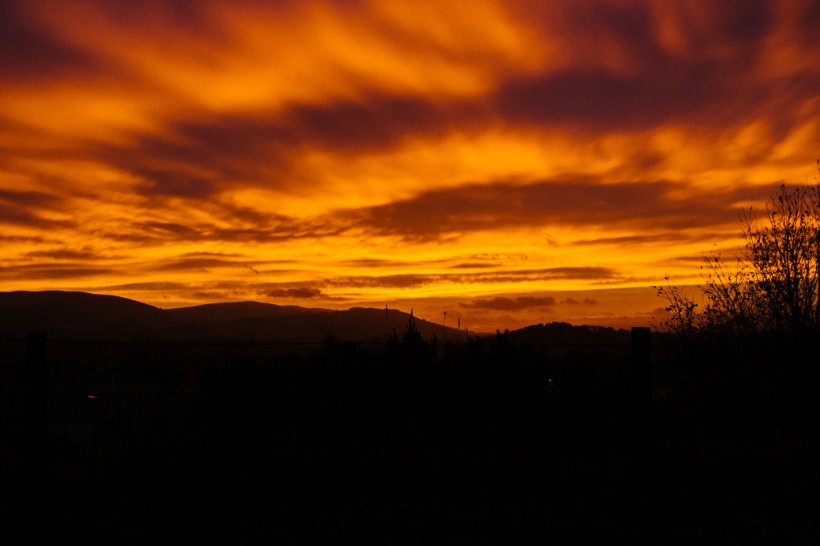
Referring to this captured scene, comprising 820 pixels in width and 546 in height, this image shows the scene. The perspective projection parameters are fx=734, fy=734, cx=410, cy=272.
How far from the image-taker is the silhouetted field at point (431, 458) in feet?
25.3

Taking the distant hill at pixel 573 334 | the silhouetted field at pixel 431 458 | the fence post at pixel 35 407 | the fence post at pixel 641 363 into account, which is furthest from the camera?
the distant hill at pixel 573 334

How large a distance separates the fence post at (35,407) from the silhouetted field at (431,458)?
113 millimetres

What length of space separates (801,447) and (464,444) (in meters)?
5.71

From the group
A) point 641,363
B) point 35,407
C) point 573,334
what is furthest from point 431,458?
point 573,334

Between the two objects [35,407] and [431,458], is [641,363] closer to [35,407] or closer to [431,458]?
[431,458]

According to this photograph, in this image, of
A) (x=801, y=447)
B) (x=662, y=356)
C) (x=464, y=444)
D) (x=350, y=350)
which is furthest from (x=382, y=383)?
(x=662, y=356)

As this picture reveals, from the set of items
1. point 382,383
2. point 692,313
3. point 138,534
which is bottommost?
point 138,534

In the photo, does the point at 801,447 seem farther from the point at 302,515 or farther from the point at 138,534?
the point at 138,534

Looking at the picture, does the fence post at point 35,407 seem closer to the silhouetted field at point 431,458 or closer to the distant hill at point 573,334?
the silhouetted field at point 431,458

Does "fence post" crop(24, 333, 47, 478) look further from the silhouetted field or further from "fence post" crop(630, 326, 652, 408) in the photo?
"fence post" crop(630, 326, 652, 408)

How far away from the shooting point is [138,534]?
7219 mm

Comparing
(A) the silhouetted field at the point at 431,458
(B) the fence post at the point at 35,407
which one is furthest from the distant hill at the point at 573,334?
(B) the fence post at the point at 35,407

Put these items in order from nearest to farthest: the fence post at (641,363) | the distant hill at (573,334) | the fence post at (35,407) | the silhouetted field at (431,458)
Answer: the silhouetted field at (431,458) → the fence post at (35,407) → the fence post at (641,363) → the distant hill at (573,334)

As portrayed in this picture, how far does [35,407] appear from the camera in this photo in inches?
404
